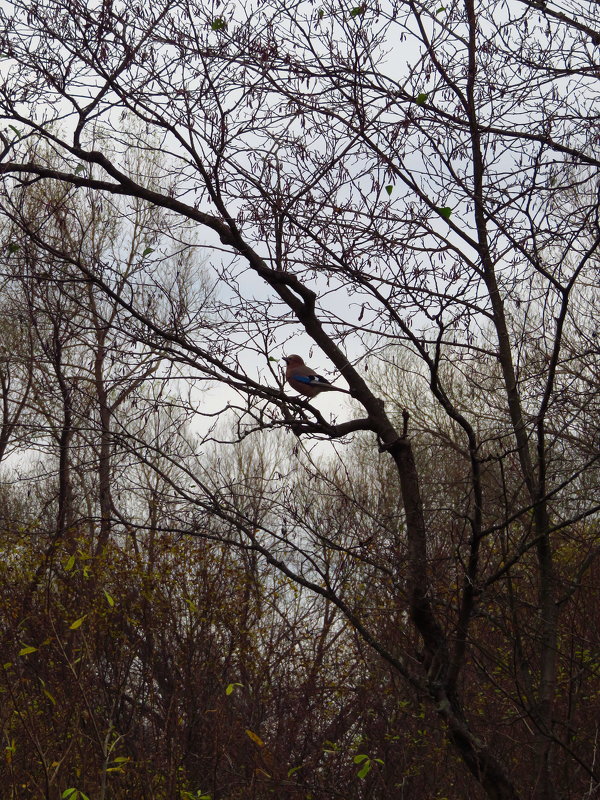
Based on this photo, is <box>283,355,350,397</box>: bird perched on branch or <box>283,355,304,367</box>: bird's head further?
<box>283,355,304,367</box>: bird's head

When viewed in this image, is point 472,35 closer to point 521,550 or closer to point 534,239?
point 534,239

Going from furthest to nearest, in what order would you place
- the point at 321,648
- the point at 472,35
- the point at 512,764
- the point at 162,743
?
the point at 321,648
the point at 512,764
the point at 162,743
the point at 472,35

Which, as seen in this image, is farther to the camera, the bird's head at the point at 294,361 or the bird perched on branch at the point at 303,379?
the bird's head at the point at 294,361

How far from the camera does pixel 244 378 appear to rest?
13.7 ft

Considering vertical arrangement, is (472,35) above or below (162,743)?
above

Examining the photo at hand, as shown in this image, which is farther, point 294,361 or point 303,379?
point 294,361

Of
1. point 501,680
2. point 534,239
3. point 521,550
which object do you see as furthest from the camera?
point 501,680

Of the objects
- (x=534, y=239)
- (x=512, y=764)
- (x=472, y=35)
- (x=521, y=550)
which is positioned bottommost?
(x=512, y=764)

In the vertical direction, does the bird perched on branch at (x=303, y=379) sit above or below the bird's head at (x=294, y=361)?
below

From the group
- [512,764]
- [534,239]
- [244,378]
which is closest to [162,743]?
[512,764]

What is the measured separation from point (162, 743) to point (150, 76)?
15.2 ft

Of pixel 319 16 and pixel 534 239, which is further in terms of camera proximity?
pixel 319 16

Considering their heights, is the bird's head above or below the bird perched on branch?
above

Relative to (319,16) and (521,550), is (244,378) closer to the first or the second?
(521,550)
